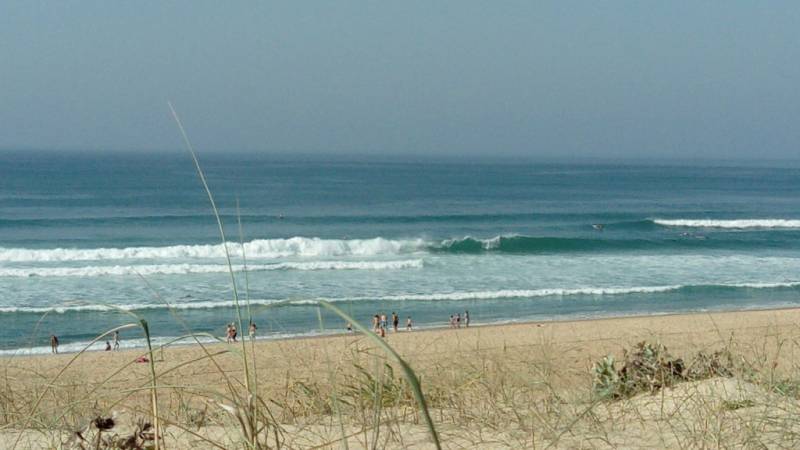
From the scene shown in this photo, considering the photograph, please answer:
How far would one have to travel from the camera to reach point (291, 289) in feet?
85.8

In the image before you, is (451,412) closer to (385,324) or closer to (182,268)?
(385,324)

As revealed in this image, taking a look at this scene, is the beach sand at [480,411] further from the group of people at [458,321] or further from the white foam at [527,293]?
the white foam at [527,293]

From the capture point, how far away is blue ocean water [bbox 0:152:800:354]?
23281mm

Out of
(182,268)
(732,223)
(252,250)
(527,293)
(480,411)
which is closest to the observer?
(480,411)

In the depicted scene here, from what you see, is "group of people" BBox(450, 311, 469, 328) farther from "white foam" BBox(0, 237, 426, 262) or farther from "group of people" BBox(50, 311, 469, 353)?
"white foam" BBox(0, 237, 426, 262)

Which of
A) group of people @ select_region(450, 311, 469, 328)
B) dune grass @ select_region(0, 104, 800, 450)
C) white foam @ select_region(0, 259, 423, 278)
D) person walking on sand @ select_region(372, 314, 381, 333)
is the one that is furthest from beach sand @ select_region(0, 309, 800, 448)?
white foam @ select_region(0, 259, 423, 278)

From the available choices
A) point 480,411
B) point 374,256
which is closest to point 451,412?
point 480,411

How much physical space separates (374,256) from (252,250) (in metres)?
5.36

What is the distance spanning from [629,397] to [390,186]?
72774 mm

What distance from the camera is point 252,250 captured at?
35.6m

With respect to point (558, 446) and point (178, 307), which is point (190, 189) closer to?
point (178, 307)

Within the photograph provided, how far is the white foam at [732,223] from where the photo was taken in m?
47.6

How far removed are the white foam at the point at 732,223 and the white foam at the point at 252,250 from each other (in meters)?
17.5

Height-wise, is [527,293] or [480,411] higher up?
[480,411]
